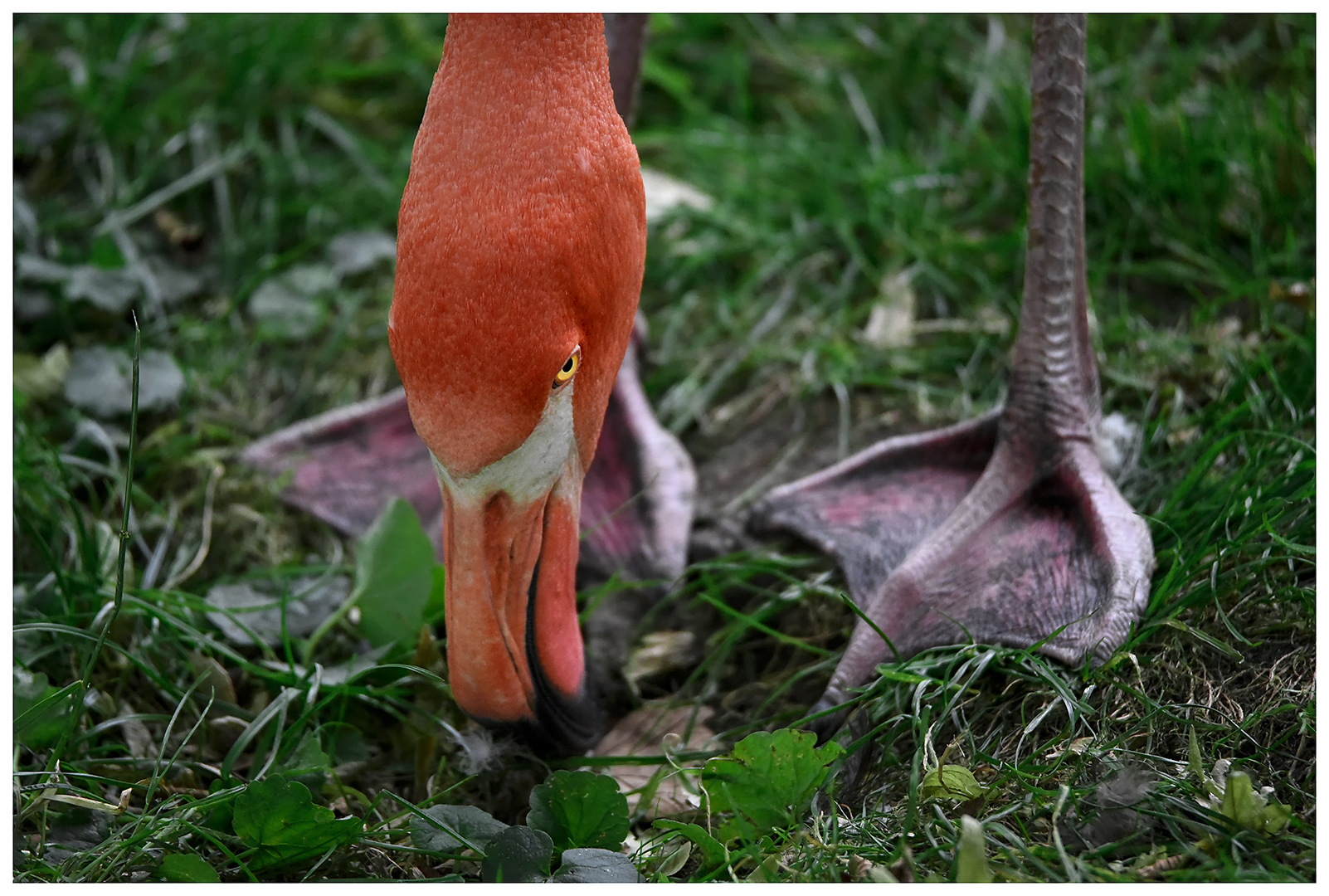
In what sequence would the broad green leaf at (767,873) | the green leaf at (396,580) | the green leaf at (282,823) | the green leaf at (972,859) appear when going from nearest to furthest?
the green leaf at (972,859) → the broad green leaf at (767,873) → the green leaf at (282,823) → the green leaf at (396,580)

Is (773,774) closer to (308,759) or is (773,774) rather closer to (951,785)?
(951,785)

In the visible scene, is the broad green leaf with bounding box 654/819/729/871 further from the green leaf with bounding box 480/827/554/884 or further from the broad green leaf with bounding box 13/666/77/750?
the broad green leaf with bounding box 13/666/77/750

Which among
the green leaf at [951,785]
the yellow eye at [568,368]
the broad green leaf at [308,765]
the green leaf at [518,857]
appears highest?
the yellow eye at [568,368]

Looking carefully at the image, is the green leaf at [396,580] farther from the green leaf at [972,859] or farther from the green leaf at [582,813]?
the green leaf at [972,859]

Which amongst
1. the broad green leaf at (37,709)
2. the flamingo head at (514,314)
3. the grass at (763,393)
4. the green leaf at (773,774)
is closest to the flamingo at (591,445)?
the flamingo head at (514,314)

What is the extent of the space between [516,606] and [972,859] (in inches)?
31.8

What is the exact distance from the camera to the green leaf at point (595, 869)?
63.2 inches

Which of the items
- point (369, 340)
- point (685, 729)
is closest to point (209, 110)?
point (369, 340)

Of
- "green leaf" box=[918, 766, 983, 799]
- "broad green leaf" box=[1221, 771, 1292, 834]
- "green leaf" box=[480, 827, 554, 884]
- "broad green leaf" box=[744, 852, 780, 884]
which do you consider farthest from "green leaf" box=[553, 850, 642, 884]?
"broad green leaf" box=[1221, 771, 1292, 834]

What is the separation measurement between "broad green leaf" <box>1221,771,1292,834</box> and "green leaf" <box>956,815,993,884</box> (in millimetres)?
370

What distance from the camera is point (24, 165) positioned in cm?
332

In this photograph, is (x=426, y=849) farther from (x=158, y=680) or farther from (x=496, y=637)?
(x=158, y=680)

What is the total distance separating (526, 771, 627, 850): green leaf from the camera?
1704 millimetres

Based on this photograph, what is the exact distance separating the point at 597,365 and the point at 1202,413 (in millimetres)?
1385
